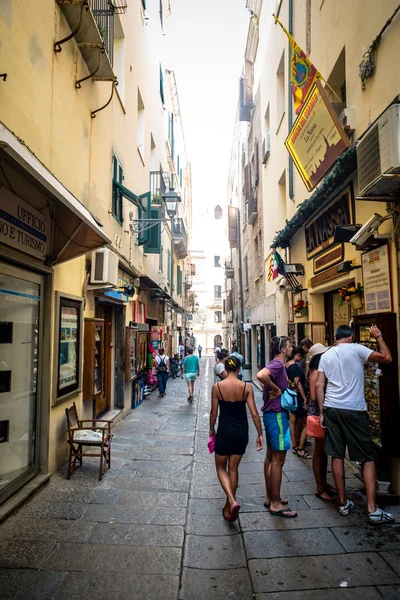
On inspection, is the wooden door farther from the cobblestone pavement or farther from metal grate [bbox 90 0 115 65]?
metal grate [bbox 90 0 115 65]

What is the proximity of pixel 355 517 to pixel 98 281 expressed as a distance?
16.8 feet

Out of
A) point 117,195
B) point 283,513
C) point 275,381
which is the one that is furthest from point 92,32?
point 283,513

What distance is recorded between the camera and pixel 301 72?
6.24 metres

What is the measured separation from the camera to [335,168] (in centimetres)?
585

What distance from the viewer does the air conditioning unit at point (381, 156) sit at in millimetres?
4002

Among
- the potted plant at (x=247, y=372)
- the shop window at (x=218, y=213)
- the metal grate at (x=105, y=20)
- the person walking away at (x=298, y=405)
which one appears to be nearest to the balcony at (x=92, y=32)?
the metal grate at (x=105, y=20)

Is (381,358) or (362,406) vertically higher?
(381,358)

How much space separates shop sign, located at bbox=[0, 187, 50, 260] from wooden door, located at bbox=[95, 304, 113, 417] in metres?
3.89

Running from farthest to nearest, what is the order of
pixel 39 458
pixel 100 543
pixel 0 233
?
pixel 39 458, pixel 0 233, pixel 100 543

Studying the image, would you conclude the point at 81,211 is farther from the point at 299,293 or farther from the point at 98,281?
the point at 299,293

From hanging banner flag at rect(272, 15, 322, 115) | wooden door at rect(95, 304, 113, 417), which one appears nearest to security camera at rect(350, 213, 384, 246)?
hanging banner flag at rect(272, 15, 322, 115)

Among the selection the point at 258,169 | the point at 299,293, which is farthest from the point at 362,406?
the point at 258,169

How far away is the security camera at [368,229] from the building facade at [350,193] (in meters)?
0.01

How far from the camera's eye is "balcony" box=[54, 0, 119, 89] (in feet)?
18.2
